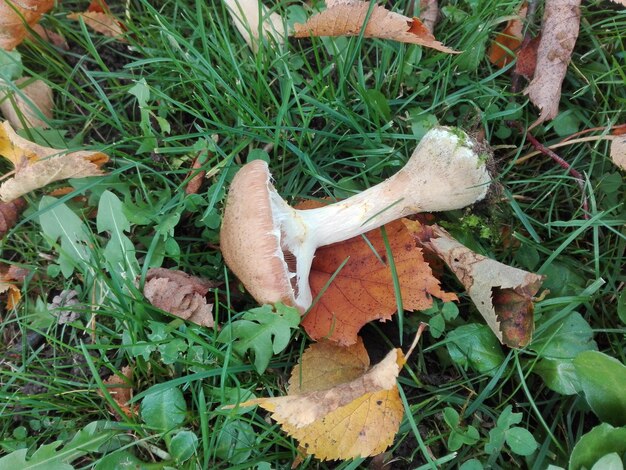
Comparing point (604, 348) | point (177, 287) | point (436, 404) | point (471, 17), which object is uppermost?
point (471, 17)

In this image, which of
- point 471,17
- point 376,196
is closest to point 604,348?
point 376,196

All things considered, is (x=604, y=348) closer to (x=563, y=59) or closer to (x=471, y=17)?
(x=563, y=59)

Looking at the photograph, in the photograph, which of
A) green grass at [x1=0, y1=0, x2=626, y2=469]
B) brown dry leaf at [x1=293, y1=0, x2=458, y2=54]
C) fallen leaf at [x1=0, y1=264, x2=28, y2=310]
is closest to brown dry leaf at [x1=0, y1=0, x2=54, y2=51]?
green grass at [x1=0, y1=0, x2=626, y2=469]

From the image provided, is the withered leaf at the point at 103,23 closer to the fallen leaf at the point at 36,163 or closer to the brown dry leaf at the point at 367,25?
the fallen leaf at the point at 36,163

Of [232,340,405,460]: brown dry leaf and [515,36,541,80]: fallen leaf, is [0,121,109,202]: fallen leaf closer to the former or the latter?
[232,340,405,460]: brown dry leaf

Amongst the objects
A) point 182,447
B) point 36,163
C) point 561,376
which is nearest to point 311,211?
point 182,447

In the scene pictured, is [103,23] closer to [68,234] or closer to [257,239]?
[68,234]

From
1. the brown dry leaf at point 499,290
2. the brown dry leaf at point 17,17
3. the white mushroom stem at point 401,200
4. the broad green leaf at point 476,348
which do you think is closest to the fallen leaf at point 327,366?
the white mushroom stem at point 401,200
